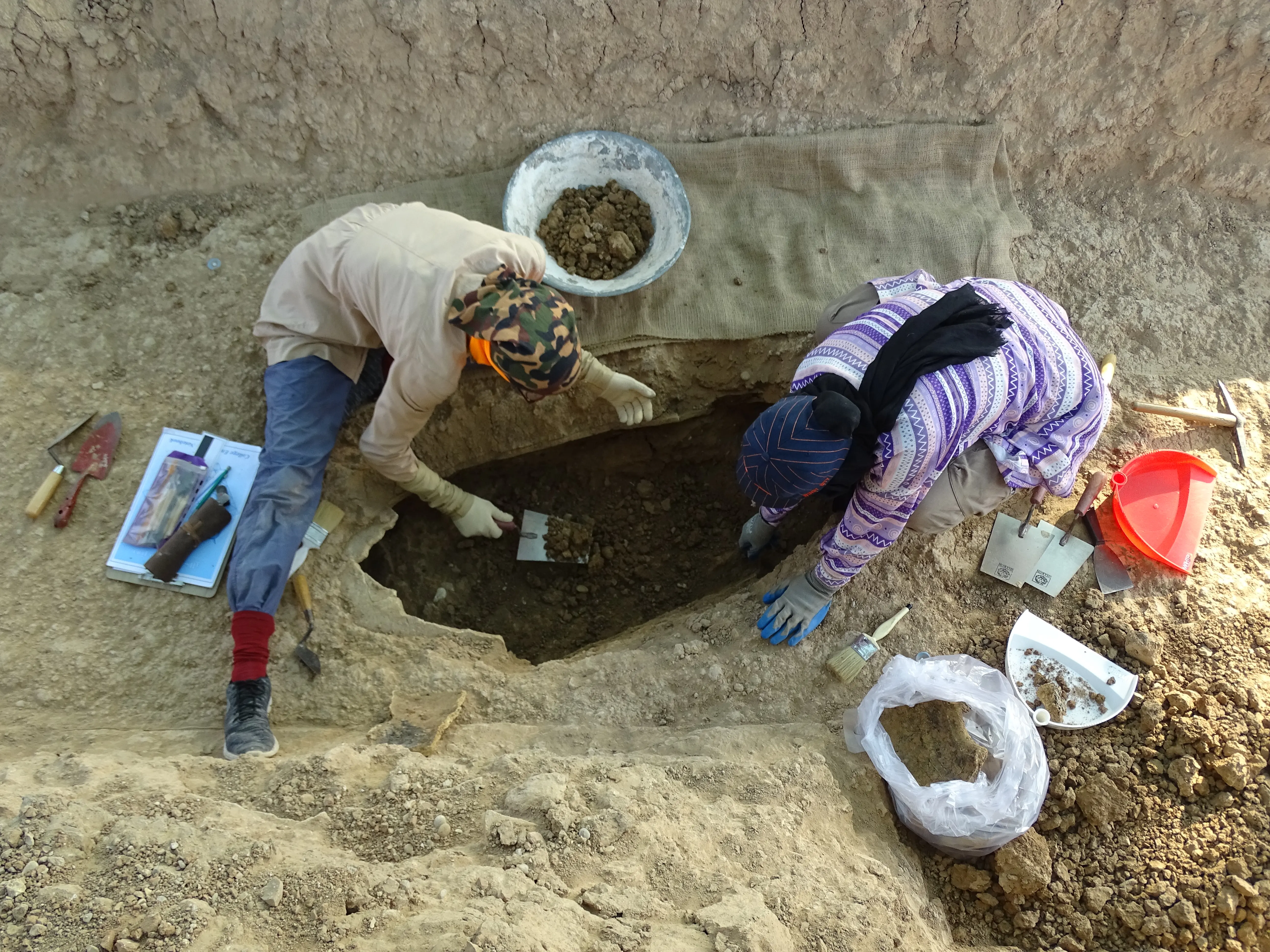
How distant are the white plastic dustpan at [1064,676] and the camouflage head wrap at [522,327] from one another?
169 centimetres

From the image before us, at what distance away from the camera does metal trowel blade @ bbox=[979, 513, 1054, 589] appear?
102 inches

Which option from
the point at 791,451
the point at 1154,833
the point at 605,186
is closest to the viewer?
the point at 791,451

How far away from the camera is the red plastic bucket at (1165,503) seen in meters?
2.58

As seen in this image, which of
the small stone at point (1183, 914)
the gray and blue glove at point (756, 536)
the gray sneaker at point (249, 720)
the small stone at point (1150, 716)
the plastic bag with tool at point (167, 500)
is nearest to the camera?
the small stone at point (1183, 914)

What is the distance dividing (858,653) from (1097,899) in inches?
35.1

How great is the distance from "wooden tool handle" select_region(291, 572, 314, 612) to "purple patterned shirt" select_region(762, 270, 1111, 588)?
1625 millimetres

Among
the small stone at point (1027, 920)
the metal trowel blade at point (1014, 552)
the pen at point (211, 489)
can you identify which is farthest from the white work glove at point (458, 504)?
the small stone at point (1027, 920)

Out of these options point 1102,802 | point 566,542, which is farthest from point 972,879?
point 566,542

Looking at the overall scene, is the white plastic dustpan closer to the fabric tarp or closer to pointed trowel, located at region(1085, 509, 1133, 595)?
pointed trowel, located at region(1085, 509, 1133, 595)

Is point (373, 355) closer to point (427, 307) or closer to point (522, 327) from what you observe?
point (427, 307)

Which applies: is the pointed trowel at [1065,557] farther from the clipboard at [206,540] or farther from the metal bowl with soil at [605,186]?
the clipboard at [206,540]

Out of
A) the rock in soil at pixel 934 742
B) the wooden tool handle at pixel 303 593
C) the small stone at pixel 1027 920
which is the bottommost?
the small stone at pixel 1027 920

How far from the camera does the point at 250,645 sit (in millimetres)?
2312

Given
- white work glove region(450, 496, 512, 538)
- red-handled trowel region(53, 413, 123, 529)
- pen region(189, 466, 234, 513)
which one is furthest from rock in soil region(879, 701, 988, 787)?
red-handled trowel region(53, 413, 123, 529)
